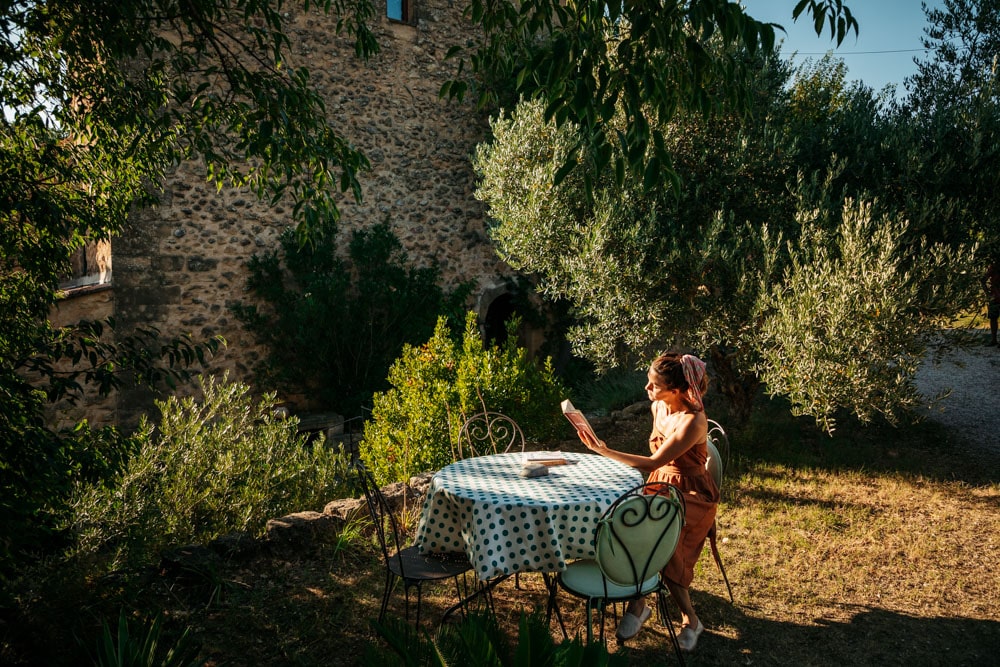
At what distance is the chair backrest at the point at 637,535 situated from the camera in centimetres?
297

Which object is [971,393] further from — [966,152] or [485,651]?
[485,651]

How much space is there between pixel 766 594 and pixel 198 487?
385cm

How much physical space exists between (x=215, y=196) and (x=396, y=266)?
2635 millimetres

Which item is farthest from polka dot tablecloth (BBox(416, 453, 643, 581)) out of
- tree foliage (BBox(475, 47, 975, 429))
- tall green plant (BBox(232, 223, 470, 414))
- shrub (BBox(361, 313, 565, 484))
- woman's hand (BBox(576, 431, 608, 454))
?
tall green plant (BBox(232, 223, 470, 414))

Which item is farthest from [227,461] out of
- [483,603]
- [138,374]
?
[483,603]

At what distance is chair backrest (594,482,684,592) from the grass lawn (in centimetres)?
70

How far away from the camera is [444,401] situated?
600cm

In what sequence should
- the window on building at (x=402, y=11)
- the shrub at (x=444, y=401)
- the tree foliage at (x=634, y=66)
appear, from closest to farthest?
the tree foliage at (x=634, y=66) → the shrub at (x=444, y=401) → the window on building at (x=402, y=11)

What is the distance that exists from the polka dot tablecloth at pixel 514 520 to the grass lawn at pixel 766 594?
2.21ft

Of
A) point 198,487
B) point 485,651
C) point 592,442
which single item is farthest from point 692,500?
point 198,487

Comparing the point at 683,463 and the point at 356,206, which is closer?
the point at 683,463

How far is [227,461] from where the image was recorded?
4.54 meters

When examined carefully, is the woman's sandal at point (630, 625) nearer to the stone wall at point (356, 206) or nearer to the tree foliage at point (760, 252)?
the tree foliage at point (760, 252)

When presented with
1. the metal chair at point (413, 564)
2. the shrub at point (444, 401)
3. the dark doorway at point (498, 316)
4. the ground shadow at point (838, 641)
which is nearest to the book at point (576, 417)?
the metal chair at point (413, 564)
